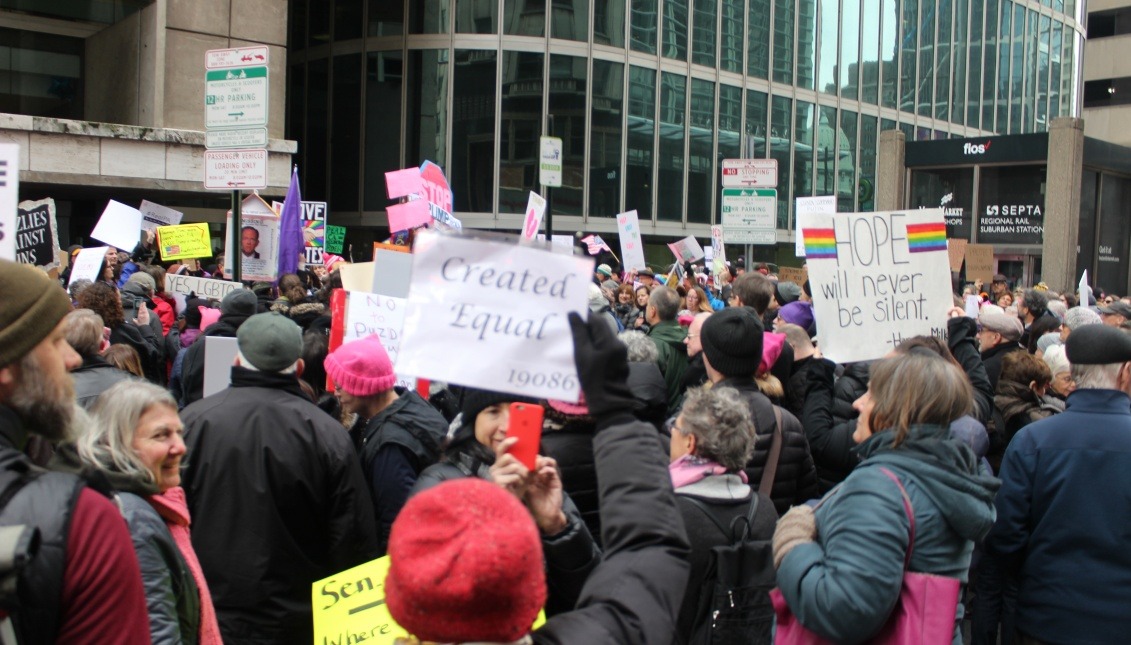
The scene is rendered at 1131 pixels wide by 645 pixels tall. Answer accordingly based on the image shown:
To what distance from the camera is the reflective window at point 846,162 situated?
33938mm

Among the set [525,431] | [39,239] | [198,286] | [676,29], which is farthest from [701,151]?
[525,431]

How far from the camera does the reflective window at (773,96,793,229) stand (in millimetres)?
31547

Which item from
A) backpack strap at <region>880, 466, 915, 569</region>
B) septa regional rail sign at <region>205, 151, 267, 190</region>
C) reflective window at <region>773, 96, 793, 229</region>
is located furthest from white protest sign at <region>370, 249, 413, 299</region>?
reflective window at <region>773, 96, 793, 229</region>

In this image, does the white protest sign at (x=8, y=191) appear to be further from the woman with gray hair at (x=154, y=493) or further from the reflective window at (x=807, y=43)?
the reflective window at (x=807, y=43)

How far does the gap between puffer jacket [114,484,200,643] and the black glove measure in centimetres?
146

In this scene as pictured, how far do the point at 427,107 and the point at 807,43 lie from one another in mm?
12749

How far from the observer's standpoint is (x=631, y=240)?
53.2 feet

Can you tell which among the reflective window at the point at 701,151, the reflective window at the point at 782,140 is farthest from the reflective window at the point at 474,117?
the reflective window at the point at 782,140

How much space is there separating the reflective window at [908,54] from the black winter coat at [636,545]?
36459 millimetres

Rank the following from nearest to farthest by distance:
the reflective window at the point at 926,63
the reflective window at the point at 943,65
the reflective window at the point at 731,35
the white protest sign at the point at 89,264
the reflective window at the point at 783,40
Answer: the white protest sign at the point at 89,264 → the reflective window at the point at 731,35 → the reflective window at the point at 783,40 → the reflective window at the point at 926,63 → the reflective window at the point at 943,65

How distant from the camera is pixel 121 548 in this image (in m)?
2.03

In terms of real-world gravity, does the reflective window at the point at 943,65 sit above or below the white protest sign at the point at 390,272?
above

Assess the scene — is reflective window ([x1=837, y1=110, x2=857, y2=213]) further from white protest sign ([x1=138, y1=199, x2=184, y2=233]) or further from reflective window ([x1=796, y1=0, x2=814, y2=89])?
white protest sign ([x1=138, y1=199, x2=184, y2=233])

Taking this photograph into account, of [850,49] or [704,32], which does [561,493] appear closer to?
[704,32]
